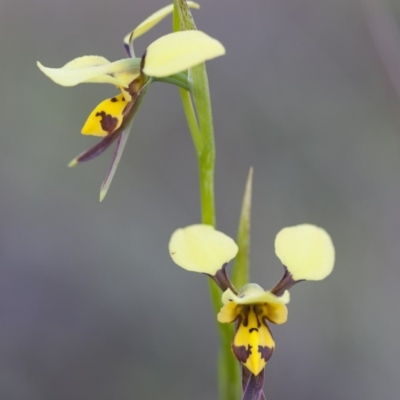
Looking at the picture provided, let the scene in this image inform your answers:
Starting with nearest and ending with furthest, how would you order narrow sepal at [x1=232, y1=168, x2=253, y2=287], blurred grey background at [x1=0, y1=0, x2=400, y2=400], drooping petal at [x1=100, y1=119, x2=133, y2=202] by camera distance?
1. drooping petal at [x1=100, y1=119, x2=133, y2=202]
2. narrow sepal at [x1=232, y1=168, x2=253, y2=287]
3. blurred grey background at [x1=0, y1=0, x2=400, y2=400]

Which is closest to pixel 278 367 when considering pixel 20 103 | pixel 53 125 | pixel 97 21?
pixel 53 125

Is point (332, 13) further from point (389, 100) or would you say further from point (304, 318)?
point (304, 318)

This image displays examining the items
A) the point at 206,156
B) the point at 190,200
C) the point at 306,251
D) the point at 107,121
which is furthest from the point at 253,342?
the point at 190,200

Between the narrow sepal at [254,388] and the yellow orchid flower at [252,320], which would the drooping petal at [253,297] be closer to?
the yellow orchid flower at [252,320]

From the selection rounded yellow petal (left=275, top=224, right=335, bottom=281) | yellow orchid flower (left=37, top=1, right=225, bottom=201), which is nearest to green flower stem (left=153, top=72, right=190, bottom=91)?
yellow orchid flower (left=37, top=1, right=225, bottom=201)

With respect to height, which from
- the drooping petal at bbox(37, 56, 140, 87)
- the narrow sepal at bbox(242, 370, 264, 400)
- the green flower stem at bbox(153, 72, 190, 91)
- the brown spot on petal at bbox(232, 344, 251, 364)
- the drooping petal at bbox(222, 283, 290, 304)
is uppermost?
the green flower stem at bbox(153, 72, 190, 91)

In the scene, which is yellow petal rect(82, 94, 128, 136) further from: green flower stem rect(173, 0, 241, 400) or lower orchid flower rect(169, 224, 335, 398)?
lower orchid flower rect(169, 224, 335, 398)
